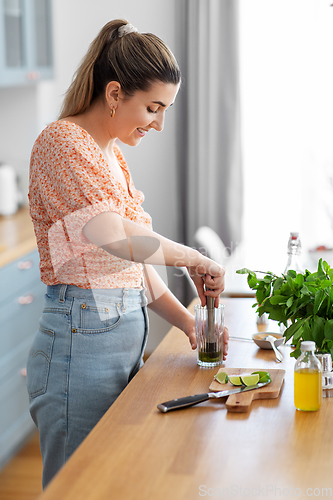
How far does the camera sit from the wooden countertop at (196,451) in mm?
692

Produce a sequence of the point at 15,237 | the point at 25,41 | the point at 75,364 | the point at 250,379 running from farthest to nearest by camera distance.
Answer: the point at 25,41
the point at 15,237
the point at 75,364
the point at 250,379

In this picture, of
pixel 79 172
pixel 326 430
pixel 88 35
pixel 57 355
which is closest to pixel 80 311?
pixel 57 355

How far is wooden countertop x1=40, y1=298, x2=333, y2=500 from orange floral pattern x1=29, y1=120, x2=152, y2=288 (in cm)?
24

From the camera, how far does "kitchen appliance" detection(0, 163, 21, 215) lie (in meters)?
2.77

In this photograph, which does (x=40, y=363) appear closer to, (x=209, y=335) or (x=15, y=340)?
(x=209, y=335)

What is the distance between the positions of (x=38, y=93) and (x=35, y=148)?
206 centimetres

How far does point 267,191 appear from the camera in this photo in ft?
10.3

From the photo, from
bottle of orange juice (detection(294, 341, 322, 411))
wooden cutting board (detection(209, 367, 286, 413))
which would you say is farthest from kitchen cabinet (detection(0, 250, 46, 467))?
bottle of orange juice (detection(294, 341, 322, 411))

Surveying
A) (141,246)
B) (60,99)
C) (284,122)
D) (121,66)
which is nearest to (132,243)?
(141,246)

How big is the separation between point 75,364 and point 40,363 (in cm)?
9

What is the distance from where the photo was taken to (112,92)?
1154 mm

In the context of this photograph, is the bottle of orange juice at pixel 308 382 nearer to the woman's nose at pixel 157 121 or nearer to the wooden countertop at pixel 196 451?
the wooden countertop at pixel 196 451

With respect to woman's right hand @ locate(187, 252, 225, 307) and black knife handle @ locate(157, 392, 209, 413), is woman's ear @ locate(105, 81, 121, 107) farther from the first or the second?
black knife handle @ locate(157, 392, 209, 413)

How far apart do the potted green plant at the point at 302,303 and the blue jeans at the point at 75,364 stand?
0.30 m
